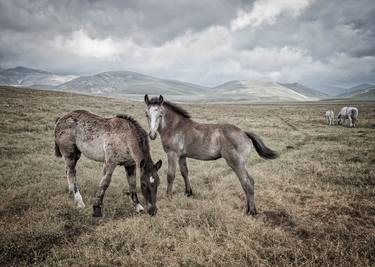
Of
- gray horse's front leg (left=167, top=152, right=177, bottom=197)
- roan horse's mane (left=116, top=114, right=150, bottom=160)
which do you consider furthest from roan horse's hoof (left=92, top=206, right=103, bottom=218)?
gray horse's front leg (left=167, top=152, right=177, bottom=197)

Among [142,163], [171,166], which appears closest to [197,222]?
[142,163]

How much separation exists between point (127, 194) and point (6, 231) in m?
3.29

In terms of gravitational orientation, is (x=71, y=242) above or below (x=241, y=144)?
below

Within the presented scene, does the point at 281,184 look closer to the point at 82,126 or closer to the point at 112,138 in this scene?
the point at 112,138

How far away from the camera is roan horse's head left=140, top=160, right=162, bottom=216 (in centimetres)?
613

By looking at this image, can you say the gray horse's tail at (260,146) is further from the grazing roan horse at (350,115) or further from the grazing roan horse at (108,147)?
the grazing roan horse at (350,115)

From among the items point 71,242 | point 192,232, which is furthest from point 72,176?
point 192,232

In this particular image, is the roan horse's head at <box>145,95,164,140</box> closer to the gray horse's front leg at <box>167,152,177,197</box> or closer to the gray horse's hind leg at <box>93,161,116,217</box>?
the gray horse's front leg at <box>167,152,177,197</box>

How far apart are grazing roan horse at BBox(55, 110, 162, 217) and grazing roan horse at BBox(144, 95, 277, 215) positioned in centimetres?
76

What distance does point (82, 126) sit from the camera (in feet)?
22.8

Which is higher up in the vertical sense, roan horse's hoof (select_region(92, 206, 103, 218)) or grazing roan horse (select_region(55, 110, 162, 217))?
grazing roan horse (select_region(55, 110, 162, 217))

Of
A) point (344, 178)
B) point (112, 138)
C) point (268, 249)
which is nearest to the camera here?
point (268, 249)

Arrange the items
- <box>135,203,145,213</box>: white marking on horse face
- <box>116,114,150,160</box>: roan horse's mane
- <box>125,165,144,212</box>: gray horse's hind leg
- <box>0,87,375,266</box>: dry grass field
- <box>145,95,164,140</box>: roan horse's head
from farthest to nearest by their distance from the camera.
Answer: <box>145,95,164,140</box>: roan horse's head < <box>125,165,144,212</box>: gray horse's hind leg < <box>135,203,145,213</box>: white marking on horse face < <box>116,114,150,160</box>: roan horse's mane < <box>0,87,375,266</box>: dry grass field

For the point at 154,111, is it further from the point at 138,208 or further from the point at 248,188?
the point at 248,188
